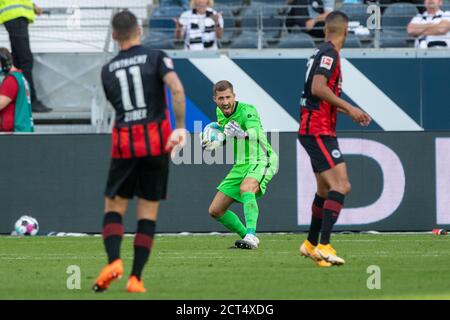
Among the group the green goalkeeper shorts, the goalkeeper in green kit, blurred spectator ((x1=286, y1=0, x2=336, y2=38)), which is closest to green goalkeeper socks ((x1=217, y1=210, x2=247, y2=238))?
the goalkeeper in green kit

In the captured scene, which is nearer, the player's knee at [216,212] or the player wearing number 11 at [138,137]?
the player wearing number 11 at [138,137]

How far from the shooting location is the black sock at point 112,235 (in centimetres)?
867

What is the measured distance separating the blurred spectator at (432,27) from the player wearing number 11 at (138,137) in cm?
1105

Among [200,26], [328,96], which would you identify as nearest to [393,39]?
[200,26]

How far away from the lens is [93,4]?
2056 centimetres

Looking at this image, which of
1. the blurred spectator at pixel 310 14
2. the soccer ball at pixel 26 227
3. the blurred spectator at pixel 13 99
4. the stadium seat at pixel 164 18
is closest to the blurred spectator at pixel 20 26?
the blurred spectator at pixel 13 99

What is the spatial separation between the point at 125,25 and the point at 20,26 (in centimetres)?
1016

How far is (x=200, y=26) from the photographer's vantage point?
19.4m

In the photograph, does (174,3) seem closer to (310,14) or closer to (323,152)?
(310,14)

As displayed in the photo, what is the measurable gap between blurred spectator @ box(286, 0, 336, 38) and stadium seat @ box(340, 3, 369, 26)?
1.20ft

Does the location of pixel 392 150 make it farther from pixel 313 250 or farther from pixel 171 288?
pixel 171 288

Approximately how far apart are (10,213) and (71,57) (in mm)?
4095

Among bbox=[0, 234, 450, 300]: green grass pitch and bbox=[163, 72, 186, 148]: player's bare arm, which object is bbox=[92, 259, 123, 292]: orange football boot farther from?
bbox=[163, 72, 186, 148]: player's bare arm

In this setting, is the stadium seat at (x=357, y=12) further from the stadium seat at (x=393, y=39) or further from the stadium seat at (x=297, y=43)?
the stadium seat at (x=297, y=43)
